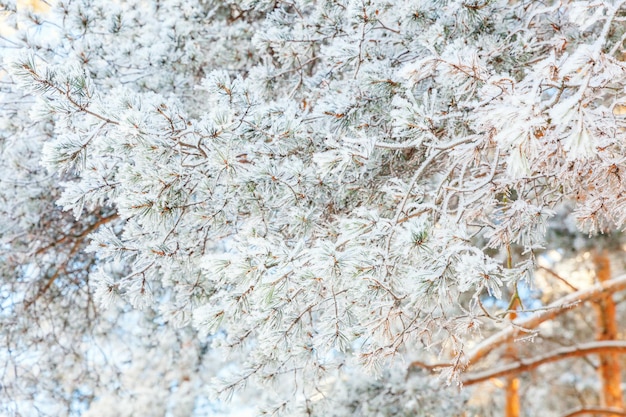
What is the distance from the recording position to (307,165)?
209 cm

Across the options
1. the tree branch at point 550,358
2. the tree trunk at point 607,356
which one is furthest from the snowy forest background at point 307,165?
the tree trunk at point 607,356

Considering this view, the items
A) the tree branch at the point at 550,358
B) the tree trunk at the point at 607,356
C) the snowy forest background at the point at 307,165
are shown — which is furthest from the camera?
the tree trunk at the point at 607,356

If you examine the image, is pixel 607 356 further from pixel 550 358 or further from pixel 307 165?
pixel 307 165

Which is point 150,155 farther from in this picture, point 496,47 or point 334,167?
point 496,47

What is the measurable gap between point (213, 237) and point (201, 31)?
125 cm

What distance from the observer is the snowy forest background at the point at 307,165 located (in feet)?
5.09

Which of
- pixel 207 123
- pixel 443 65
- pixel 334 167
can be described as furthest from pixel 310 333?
pixel 443 65

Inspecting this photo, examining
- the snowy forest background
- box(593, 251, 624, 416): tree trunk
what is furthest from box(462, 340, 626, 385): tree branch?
the snowy forest background

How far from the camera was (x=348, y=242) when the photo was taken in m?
1.67

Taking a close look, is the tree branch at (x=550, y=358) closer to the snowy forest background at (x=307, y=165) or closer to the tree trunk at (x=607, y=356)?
the tree trunk at (x=607, y=356)

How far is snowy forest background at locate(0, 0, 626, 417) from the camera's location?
1.55 m

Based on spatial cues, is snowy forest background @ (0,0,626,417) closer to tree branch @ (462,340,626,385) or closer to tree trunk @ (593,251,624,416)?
tree branch @ (462,340,626,385)

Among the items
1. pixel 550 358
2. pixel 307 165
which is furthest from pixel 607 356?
pixel 307 165

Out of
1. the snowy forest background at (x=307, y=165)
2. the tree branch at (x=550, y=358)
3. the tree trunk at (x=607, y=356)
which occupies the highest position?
the snowy forest background at (x=307, y=165)
